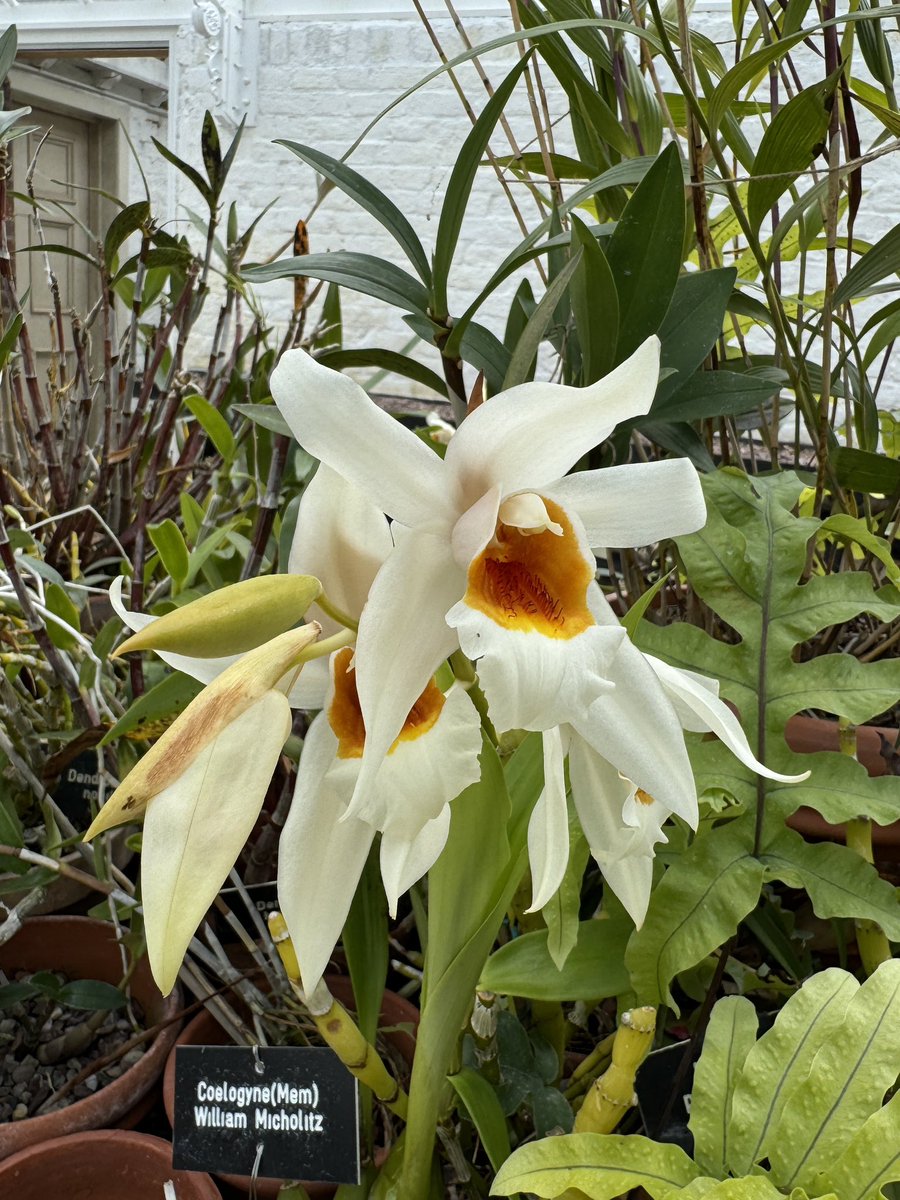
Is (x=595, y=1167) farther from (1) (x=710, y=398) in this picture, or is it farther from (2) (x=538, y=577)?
(1) (x=710, y=398)

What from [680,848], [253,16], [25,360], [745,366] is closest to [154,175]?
[253,16]

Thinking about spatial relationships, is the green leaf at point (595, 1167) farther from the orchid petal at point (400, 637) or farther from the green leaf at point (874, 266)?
the green leaf at point (874, 266)

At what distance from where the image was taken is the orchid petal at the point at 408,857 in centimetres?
44

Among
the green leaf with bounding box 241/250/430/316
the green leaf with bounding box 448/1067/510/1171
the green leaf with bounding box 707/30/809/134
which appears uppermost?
the green leaf with bounding box 707/30/809/134

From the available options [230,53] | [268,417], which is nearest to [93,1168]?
[268,417]

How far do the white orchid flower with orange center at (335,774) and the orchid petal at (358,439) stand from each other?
9 centimetres

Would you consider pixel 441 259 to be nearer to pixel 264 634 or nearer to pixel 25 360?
pixel 264 634

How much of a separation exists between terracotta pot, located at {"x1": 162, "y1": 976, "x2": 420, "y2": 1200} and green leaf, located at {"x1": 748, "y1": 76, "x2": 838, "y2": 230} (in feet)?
2.05

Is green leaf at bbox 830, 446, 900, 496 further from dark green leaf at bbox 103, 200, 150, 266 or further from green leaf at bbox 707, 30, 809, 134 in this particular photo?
dark green leaf at bbox 103, 200, 150, 266

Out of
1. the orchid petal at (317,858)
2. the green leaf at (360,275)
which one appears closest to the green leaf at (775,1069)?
the orchid petal at (317,858)

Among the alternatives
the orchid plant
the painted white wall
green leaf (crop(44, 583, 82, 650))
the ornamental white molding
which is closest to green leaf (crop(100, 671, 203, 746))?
the orchid plant


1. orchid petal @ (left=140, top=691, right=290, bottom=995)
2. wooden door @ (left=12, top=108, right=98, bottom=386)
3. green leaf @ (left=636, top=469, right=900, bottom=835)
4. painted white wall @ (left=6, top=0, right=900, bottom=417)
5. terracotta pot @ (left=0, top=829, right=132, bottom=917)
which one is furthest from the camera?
wooden door @ (left=12, top=108, right=98, bottom=386)

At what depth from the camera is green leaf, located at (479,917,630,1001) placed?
57 centimetres

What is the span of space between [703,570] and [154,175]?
3958 millimetres
